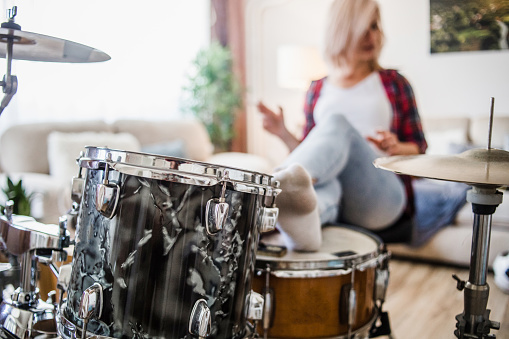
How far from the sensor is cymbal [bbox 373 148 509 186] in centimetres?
82

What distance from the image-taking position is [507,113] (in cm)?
235

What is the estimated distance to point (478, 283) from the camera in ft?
3.22

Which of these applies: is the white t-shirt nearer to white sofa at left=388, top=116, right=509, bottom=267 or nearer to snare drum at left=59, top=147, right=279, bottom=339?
white sofa at left=388, top=116, right=509, bottom=267

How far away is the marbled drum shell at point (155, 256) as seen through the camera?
77cm

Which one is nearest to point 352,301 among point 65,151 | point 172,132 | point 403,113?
point 403,113

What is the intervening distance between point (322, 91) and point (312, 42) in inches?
87.9

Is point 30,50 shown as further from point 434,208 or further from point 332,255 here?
point 434,208

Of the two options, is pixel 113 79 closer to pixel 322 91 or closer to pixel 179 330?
pixel 322 91

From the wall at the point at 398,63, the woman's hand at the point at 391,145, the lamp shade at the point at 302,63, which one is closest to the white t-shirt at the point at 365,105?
the woman's hand at the point at 391,145

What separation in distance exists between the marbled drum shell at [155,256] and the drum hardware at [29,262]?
259 millimetres

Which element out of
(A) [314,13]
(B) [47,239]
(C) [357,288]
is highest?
(A) [314,13]

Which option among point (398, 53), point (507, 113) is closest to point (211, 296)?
point (507, 113)

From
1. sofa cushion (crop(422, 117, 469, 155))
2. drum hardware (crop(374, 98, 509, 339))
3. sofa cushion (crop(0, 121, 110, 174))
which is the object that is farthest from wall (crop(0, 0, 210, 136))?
drum hardware (crop(374, 98, 509, 339))

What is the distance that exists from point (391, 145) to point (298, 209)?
74 centimetres
